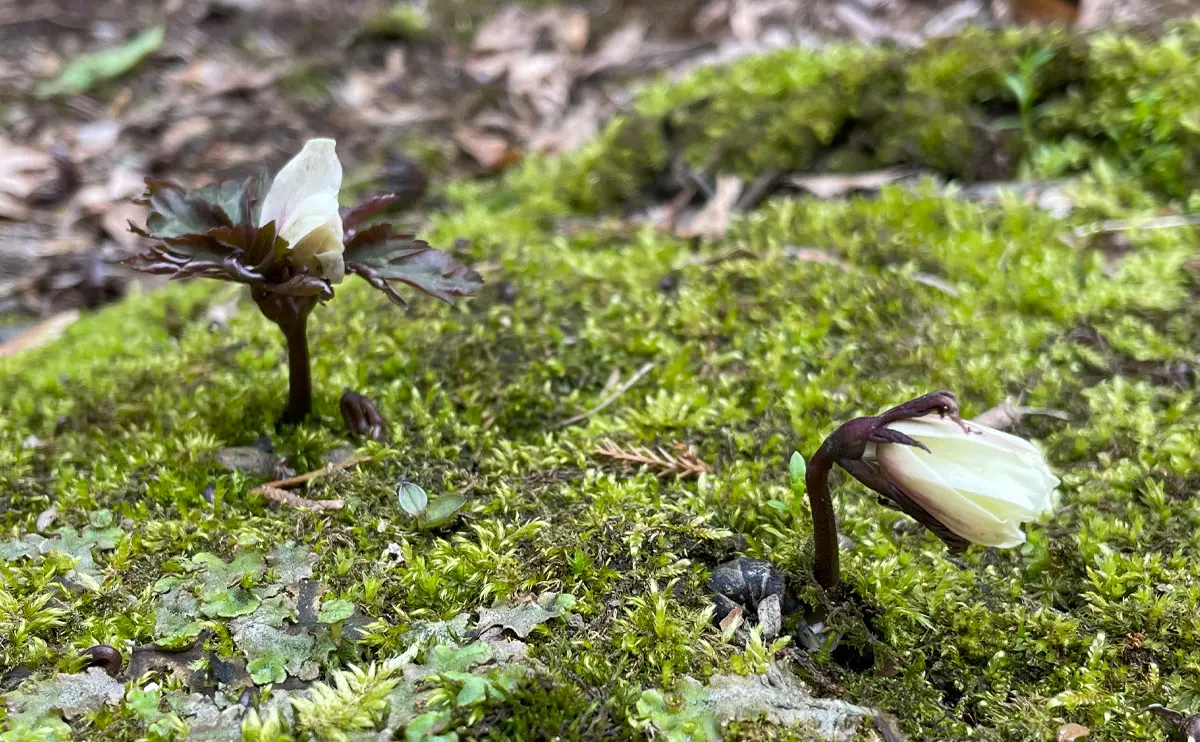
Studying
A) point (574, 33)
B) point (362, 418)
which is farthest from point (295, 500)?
point (574, 33)

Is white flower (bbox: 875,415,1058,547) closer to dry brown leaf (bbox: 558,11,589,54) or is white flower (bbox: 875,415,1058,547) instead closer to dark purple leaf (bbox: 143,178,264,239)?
dark purple leaf (bbox: 143,178,264,239)

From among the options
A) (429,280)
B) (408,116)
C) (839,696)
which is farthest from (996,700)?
(408,116)

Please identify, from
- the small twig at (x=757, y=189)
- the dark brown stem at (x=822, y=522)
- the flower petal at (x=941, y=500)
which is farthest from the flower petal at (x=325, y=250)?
the small twig at (x=757, y=189)

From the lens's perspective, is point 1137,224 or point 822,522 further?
point 1137,224

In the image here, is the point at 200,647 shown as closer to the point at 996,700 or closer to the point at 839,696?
the point at 839,696

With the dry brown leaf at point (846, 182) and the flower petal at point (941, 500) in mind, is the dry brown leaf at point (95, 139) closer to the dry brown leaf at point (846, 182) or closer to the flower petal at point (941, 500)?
the dry brown leaf at point (846, 182)

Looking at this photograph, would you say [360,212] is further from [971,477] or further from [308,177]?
[971,477]
